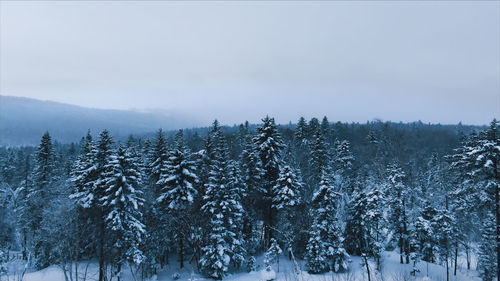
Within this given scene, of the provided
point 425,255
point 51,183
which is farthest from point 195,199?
point 425,255

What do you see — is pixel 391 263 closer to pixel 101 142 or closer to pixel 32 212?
pixel 101 142

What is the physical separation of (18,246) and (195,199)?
120 feet

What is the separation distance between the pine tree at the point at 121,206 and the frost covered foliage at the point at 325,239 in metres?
17.5

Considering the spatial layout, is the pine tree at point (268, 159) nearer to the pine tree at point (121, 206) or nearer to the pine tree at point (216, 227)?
the pine tree at point (216, 227)

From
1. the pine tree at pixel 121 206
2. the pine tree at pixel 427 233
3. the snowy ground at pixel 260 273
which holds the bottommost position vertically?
the snowy ground at pixel 260 273

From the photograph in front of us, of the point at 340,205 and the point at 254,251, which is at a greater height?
the point at 340,205

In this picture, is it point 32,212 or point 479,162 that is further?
point 32,212

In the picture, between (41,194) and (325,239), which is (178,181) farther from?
(41,194)

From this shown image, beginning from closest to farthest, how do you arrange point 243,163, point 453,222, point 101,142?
1. point 101,142
2. point 453,222
3. point 243,163

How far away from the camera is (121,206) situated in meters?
27.8

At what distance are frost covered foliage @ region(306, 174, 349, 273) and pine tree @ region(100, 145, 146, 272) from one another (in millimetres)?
17490

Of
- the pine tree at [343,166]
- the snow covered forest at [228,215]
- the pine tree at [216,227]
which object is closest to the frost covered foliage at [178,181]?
the snow covered forest at [228,215]

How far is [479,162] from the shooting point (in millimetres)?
23531

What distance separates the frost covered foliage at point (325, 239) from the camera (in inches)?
1272
